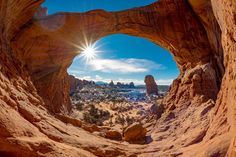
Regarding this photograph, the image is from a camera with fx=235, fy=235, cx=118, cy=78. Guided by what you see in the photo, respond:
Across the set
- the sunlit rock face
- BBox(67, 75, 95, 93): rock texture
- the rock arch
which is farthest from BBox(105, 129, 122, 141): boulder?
BBox(67, 75, 95, 93): rock texture

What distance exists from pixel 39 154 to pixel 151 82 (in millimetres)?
42728

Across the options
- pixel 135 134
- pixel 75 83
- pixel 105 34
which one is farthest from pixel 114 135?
pixel 75 83

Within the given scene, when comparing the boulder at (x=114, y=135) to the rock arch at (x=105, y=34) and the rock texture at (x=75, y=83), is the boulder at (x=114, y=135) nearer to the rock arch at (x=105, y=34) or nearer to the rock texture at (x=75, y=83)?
the rock arch at (x=105, y=34)

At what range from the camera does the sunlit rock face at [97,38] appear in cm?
618

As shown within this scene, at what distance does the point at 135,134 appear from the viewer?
11.5m

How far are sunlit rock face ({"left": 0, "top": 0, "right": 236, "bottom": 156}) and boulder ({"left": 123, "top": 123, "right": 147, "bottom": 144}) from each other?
75 cm

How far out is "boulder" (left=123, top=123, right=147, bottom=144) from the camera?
37.3 ft

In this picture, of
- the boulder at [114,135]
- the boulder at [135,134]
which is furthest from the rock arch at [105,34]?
the boulder at [114,135]

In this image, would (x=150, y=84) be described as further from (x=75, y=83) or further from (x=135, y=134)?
(x=135, y=134)

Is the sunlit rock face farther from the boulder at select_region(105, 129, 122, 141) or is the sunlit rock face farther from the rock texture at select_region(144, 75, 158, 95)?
the rock texture at select_region(144, 75, 158, 95)

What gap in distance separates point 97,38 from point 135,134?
24.4 ft

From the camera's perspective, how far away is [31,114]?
7.22 m

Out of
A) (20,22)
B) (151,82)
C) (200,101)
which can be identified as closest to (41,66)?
(20,22)

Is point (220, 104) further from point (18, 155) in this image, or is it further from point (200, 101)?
point (18, 155)
